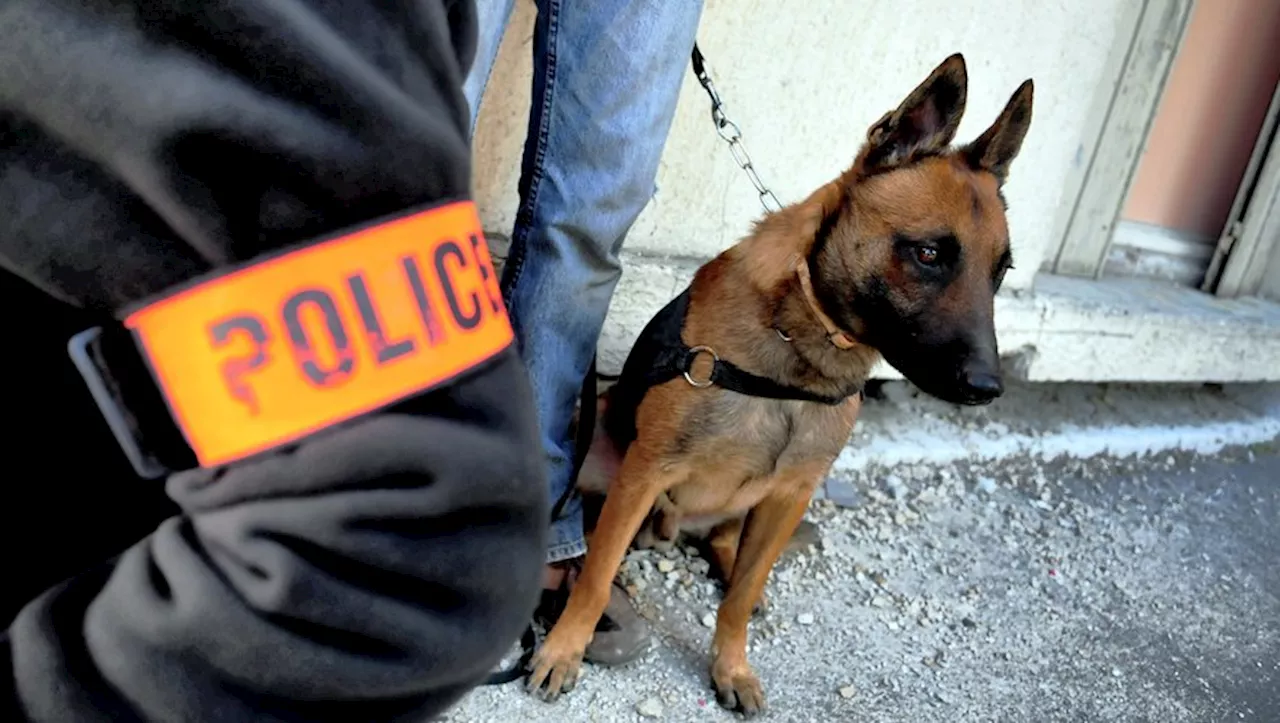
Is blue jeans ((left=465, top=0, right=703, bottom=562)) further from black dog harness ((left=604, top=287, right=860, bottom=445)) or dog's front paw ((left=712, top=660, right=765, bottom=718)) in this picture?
dog's front paw ((left=712, top=660, right=765, bottom=718))

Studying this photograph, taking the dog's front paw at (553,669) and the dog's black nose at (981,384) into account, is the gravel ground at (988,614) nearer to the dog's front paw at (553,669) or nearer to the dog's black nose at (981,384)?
the dog's front paw at (553,669)

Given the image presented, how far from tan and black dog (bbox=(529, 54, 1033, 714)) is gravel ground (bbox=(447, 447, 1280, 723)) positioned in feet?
0.60

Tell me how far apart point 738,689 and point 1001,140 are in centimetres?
141

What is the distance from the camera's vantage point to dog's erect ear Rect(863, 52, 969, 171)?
2133mm

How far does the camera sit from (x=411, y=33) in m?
0.59

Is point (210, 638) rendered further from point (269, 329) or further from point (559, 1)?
point (559, 1)

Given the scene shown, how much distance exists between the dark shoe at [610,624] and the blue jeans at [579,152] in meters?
0.39

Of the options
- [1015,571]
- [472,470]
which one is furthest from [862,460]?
[472,470]

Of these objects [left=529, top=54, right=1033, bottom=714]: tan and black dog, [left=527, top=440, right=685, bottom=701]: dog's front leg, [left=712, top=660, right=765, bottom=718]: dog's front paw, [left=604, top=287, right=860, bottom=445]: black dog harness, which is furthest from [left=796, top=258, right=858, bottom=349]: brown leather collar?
[left=712, top=660, right=765, bottom=718]: dog's front paw

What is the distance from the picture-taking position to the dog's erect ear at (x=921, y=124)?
2133 millimetres

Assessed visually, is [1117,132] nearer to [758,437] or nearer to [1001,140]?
[1001,140]

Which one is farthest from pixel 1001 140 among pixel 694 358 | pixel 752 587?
pixel 752 587

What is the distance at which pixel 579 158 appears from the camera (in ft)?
6.70

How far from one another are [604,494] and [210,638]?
215 cm
